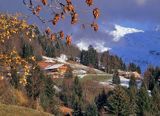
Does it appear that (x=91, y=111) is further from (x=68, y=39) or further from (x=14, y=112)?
(x=68, y=39)

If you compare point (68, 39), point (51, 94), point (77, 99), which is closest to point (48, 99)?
point (51, 94)

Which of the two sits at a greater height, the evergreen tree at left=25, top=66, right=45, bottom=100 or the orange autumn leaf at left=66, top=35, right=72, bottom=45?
the evergreen tree at left=25, top=66, right=45, bottom=100

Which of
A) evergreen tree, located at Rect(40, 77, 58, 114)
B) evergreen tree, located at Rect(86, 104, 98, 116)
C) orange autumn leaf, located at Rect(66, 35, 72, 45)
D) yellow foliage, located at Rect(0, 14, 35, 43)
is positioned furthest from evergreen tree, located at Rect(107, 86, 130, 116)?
orange autumn leaf, located at Rect(66, 35, 72, 45)

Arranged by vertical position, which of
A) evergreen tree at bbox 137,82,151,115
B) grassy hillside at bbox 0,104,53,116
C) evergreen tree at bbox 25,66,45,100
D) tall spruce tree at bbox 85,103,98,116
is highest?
evergreen tree at bbox 25,66,45,100

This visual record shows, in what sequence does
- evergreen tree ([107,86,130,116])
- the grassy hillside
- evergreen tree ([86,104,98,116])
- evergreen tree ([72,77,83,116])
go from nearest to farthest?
the grassy hillside < evergreen tree ([107,86,130,116]) < evergreen tree ([86,104,98,116]) < evergreen tree ([72,77,83,116])

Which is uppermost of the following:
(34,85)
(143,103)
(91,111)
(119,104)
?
(34,85)

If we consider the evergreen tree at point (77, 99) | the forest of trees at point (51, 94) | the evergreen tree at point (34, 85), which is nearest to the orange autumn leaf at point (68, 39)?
the forest of trees at point (51, 94)

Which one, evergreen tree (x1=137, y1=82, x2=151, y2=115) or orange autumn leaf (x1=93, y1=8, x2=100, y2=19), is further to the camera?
evergreen tree (x1=137, y1=82, x2=151, y2=115)

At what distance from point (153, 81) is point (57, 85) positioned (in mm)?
31423

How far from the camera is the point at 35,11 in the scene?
1050 centimetres

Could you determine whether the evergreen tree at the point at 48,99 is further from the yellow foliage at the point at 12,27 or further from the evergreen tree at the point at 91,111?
the yellow foliage at the point at 12,27

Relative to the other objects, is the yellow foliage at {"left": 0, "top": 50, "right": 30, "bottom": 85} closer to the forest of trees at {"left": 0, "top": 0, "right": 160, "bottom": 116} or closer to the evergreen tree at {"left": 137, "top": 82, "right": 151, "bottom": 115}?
the forest of trees at {"left": 0, "top": 0, "right": 160, "bottom": 116}

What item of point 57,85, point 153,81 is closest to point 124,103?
point 57,85

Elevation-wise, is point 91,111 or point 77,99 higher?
point 77,99
